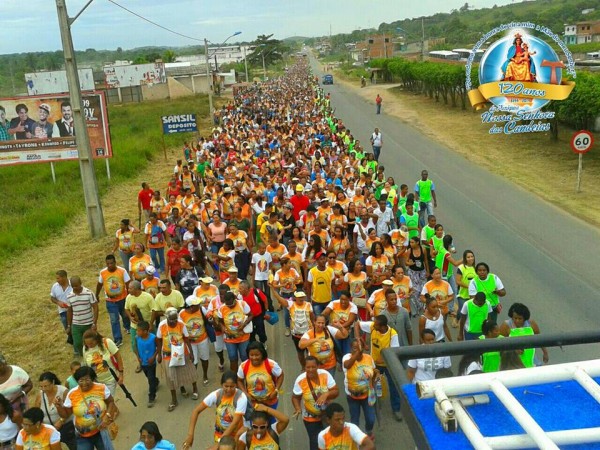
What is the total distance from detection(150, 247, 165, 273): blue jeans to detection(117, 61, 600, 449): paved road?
2647mm

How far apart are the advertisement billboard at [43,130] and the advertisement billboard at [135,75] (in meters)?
52.3

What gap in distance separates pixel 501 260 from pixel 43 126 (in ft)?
44.5

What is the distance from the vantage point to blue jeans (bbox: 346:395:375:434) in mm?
6113

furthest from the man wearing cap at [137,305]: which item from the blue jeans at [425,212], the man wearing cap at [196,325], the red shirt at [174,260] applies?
the blue jeans at [425,212]

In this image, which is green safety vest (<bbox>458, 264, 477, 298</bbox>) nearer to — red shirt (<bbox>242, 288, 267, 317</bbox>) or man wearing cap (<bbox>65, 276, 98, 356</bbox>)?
red shirt (<bbox>242, 288, 267, 317</bbox>)

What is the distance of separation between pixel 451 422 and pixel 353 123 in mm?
33652

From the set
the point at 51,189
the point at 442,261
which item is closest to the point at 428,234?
the point at 442,261

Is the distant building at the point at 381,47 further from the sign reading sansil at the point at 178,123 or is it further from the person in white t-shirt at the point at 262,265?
the person in white t-shirt at the point at 262,265

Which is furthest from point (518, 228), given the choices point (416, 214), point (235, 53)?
point (235, 53)

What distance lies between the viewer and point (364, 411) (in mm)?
6195

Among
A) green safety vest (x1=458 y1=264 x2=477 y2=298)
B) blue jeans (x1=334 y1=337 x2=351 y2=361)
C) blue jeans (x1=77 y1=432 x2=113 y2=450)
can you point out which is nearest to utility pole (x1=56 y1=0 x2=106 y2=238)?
blue jeans (x1=334 y1=337 x2=351 y2=361)

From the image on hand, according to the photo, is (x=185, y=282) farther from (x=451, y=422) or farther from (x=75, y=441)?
(x=451, y=422)

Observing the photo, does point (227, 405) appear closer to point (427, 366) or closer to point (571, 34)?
point (427, 366)

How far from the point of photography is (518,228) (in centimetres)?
1388
